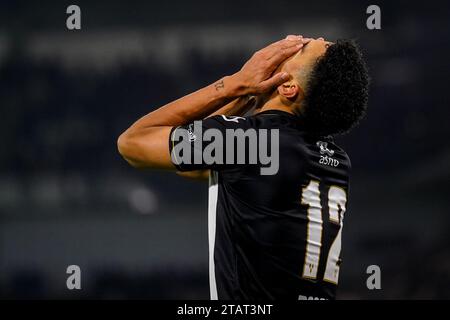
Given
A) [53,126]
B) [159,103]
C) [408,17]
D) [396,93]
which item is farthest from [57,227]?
[408,17]

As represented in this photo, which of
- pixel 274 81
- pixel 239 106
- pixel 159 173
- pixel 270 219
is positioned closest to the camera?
pixel 270 219

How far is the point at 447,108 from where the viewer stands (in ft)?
17.5

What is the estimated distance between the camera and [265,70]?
2.30m

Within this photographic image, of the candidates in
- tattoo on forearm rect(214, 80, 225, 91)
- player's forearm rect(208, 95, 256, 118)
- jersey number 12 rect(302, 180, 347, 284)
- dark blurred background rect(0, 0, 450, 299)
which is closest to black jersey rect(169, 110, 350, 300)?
jersey number 12 rect(302, 180, 347, 284)

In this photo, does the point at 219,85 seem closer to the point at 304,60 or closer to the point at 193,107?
the point at 193,107

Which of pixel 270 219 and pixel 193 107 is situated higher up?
pixel 193 107

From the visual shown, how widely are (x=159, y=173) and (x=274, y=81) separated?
3224 mm

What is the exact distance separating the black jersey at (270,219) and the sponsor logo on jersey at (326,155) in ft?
0.05

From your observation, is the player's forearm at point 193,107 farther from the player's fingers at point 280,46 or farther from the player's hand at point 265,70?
the player's fingers at point 280,46

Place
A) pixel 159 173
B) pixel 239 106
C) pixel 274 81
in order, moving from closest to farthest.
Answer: pixel 274 81
pixel 239 106
pixel 159 173

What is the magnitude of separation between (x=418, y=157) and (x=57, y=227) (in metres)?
2.65

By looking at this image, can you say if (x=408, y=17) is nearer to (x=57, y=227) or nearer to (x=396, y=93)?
(x=396, y=93)

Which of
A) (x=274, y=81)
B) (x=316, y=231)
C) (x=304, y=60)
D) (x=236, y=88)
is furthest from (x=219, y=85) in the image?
(x=316, y=231)

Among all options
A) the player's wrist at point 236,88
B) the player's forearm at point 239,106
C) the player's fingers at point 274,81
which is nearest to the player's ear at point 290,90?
the player's fingers at point 274,81
